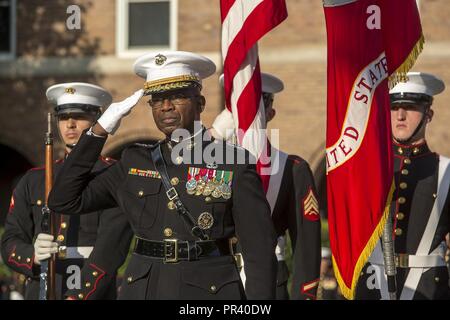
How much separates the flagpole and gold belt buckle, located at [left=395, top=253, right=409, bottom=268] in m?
0.46

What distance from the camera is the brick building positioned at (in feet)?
53.7

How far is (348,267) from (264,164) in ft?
2.92

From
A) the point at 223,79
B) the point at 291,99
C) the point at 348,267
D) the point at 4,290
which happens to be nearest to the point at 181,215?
the point at 348,267

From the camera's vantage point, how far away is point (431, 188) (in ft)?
24.4

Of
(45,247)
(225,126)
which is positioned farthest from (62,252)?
(225,126)

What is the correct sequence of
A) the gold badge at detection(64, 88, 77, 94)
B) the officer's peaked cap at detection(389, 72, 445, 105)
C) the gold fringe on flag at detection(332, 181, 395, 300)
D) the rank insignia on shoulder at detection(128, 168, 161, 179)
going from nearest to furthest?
the rank insignia on shoulder at detection(128, 168, 161, 179)
the gold fringe on flag at detection(332, 181, 395, 300)
the officer's peaked cap at detection(389, 72, 445, 105)
the gold badge at detection(64, 88, 77, 94)

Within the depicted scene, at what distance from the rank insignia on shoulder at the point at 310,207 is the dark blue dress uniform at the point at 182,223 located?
1.49 metres

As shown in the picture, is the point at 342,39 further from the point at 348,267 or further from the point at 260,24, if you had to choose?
the point at 348,267

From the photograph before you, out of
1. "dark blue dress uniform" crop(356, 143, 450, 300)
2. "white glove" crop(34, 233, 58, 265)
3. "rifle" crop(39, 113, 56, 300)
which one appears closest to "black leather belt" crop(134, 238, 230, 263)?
"white glove" crop(34, 233, 58, 265)

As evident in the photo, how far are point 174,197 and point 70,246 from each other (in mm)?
2134

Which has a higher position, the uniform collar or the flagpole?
the uniform collar

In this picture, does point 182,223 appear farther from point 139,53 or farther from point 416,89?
point 139,53

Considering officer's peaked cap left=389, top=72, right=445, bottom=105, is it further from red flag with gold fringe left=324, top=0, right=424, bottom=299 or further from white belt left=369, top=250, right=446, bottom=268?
white belt left=369, top=250, right=446, bottom=268

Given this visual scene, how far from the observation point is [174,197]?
5441 mm
